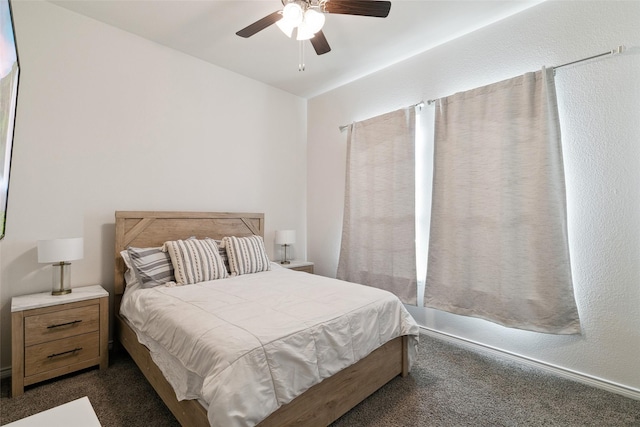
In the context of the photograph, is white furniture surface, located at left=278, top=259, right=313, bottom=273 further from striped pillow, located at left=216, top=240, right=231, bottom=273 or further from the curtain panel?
the curtain panel

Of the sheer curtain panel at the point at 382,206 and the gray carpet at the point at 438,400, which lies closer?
the gray carpet at the point at 438,400

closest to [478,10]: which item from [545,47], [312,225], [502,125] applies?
[545,47]

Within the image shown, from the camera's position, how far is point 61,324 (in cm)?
203

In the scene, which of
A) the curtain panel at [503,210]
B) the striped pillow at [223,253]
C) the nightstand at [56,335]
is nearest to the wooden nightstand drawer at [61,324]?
the nightstand at [56,335]

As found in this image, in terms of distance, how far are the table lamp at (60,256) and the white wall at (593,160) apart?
3.30 meters

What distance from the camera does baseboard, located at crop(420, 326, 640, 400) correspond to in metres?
1.92

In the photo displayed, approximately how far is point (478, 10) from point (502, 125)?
974 mm

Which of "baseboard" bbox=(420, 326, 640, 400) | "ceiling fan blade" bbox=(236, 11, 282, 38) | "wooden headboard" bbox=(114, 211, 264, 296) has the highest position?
"ceiling fan blade" bbox=(236, 11, 282, 38)

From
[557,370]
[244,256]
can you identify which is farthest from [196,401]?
[557,370]

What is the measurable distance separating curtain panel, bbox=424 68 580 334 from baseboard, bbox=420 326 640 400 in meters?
0.31

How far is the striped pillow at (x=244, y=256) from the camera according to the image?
2764 millimetres

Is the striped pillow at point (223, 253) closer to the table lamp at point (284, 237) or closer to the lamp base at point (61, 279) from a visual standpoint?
the table lamp at point (284, 237)

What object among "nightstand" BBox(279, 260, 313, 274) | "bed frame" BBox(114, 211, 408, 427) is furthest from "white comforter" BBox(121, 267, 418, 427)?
"nightstand" BBox(279, 260, 313, 274)

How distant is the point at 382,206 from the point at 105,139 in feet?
8.99
